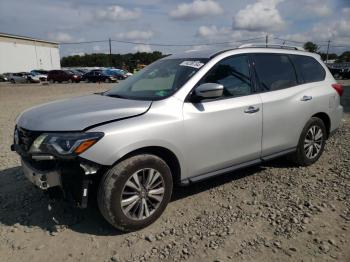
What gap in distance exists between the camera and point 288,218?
142 inches

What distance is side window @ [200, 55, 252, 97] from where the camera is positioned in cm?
389

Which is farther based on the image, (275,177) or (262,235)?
(275,177)

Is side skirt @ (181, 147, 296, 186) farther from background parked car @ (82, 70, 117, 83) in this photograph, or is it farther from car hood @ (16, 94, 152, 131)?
background parked car @ (82, 70, 117, 83)

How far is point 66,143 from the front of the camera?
3035 mm

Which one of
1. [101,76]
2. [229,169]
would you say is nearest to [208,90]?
[229,169]

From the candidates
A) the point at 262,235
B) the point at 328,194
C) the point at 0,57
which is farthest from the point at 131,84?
the point at 0,57

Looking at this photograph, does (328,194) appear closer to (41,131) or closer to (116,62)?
(41,131)

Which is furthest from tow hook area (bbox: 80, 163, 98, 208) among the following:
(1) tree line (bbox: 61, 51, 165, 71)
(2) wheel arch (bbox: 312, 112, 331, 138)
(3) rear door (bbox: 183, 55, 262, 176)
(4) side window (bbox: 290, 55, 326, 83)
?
(1) tree line (bbox: 61, 51, 165, 71)

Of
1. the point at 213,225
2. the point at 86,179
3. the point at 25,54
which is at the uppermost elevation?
the point at 25,54

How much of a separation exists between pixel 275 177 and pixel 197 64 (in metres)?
2.00

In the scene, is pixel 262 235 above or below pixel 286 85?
below

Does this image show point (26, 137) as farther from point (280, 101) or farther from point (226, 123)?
point (280, 101)

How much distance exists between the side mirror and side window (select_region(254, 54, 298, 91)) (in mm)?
973

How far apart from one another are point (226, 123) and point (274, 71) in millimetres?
1244
